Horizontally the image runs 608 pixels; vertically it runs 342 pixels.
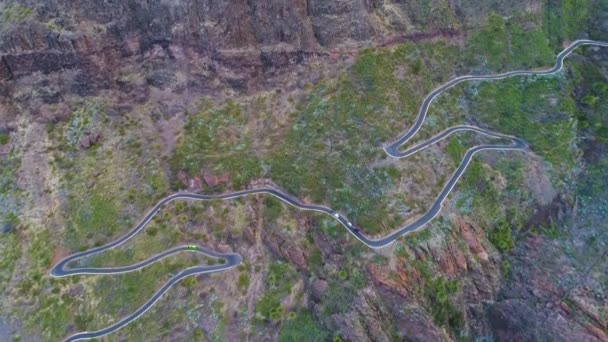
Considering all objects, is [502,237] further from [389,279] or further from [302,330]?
[302,330]

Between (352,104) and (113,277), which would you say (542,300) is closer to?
(352,104)

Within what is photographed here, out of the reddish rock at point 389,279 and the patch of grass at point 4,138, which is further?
the patch of grass at point 4,138

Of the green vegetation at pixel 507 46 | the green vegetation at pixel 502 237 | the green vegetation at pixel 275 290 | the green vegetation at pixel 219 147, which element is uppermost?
the green vegetation at pixel 507 46

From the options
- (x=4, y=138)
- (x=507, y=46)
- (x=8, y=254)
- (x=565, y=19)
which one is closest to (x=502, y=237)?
(x=507, y=46)

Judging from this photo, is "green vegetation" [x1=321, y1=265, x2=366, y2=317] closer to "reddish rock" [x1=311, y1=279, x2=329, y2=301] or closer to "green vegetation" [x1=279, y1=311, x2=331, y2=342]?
"reddish rock" [x1=311, y1=279, x2=329, y2=301]

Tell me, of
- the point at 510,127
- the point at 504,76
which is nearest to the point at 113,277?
the point at 510,127

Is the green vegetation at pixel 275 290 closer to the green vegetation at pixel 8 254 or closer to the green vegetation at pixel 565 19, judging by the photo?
the green vegetation at pixel 8 254

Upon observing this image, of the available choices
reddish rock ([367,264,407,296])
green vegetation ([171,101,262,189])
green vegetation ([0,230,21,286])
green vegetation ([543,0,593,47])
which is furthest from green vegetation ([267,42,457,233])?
green vegetation ([0,230,21,286])

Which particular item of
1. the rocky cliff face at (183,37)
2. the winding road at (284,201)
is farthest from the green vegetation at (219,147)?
the rocky cliff face at (183,37)
